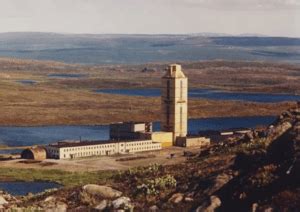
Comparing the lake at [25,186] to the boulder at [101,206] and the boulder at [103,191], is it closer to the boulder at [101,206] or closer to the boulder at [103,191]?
the boulder at [103,191]

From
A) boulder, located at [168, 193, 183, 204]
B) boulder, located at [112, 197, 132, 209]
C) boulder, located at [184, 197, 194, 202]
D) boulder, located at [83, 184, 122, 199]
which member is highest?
boulder, located at [184, 197, 194, 202]

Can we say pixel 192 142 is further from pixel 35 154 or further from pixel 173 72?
pixel 35 154

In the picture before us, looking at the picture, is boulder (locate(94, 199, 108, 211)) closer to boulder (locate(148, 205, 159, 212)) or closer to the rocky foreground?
the rocky foreground

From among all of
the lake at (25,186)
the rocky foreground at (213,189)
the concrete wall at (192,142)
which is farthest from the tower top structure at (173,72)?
the rocky foreground at (213,189)

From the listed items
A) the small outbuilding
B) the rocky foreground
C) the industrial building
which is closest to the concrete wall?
the industrial building

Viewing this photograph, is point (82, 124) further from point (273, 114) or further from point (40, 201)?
point (40, 201)

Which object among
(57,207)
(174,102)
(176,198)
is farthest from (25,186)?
(176,198)
